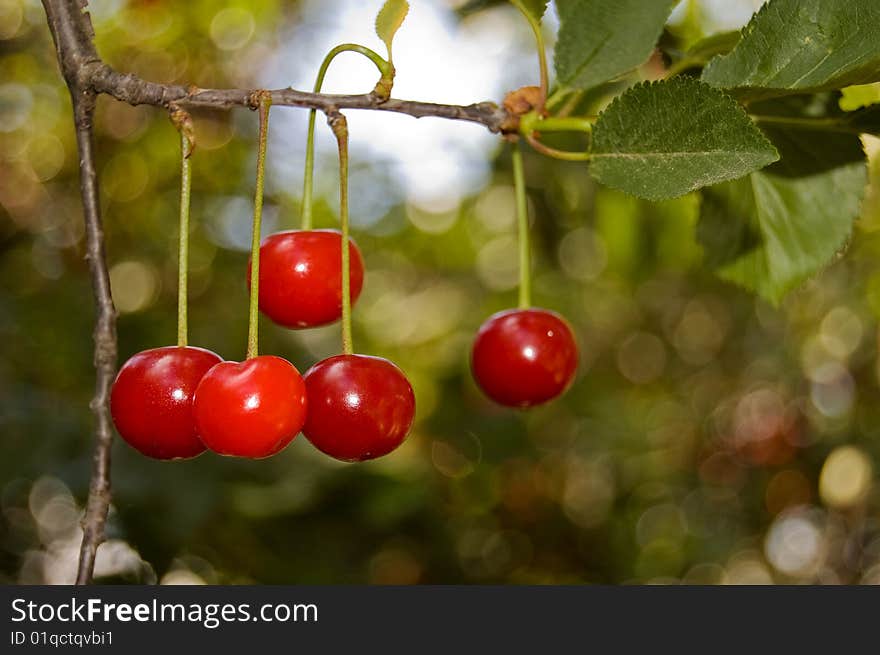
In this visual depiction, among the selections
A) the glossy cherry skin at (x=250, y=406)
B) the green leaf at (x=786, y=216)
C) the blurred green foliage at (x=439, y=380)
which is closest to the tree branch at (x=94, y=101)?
the glossy cherry skin at (x=250, y=406)

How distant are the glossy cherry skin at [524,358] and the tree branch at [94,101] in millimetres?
547

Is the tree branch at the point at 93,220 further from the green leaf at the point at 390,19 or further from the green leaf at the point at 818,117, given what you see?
the green leaf at the point at 818,117

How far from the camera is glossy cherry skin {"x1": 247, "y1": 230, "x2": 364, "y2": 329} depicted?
64.3 inches

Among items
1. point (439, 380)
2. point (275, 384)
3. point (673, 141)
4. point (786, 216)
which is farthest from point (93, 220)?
point (439, 380)

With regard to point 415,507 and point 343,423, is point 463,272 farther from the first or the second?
point 343,423

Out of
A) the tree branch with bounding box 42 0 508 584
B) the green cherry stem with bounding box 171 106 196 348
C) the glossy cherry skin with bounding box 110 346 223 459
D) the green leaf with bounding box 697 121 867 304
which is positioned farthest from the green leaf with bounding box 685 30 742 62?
the glossy cherry skin with bounding box 110 346 223 459

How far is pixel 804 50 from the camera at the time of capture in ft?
4.36

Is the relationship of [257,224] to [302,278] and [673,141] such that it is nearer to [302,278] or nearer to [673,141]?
[302,278]

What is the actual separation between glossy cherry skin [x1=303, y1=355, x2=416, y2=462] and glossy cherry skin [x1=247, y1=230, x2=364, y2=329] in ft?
0.74

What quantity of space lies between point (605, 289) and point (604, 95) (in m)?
3.46

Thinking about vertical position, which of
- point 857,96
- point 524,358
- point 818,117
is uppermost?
point 857,96

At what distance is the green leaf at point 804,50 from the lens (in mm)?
1285

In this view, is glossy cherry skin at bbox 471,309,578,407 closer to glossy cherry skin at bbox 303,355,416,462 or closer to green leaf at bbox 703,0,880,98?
glossy cherry skin at bbox 303,355,416,462

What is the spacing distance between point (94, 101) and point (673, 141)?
36.6 inches
